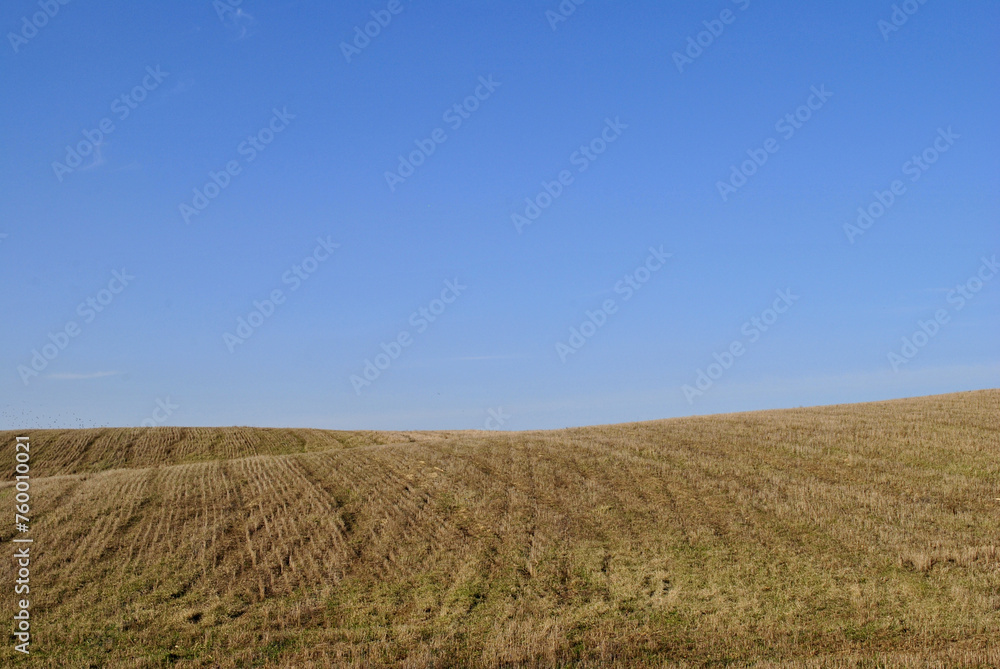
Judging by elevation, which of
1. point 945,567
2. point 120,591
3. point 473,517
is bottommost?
point 945,567

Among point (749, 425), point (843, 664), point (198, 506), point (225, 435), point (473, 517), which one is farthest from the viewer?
point (225, 435)

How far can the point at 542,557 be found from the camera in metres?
21.4

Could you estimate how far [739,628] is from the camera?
55.5 feet

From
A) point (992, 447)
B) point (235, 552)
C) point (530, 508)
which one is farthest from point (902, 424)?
point (235, 552)

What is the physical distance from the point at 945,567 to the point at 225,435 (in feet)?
152

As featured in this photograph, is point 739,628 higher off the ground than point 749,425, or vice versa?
point 749,425

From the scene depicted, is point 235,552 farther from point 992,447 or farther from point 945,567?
point 992,447

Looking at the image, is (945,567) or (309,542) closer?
(945,567)

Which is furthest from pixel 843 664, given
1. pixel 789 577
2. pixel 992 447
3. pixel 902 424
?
pixel 902 424

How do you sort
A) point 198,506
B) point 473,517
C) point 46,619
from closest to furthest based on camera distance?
point 46,619 → point 473,517 → point 198,506

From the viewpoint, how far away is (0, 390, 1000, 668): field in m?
16.4

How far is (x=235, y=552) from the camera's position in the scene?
22609mm

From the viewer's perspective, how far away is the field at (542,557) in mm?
16406

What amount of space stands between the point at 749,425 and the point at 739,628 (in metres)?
23.5
